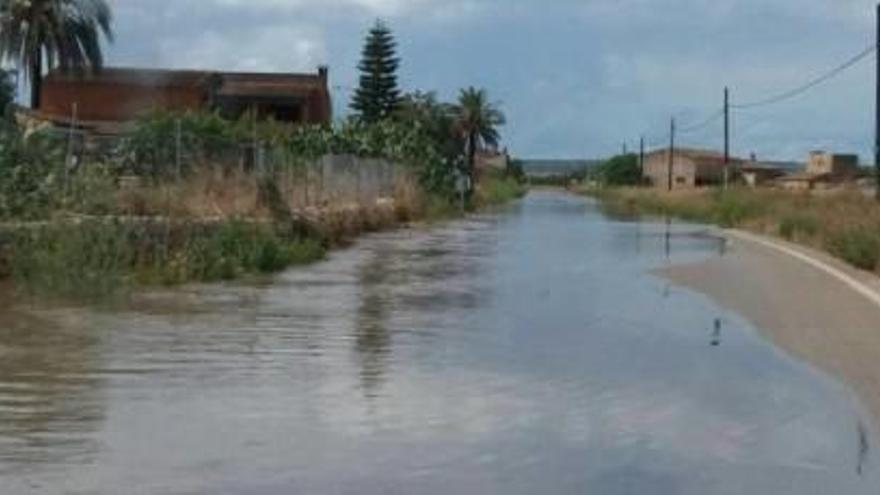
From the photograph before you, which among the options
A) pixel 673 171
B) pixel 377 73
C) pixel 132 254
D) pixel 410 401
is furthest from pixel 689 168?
pixel 410 401

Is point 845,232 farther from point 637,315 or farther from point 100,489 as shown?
point 100,489

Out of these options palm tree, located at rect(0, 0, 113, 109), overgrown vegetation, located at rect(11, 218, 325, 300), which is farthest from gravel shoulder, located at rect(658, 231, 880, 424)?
palm tree, located at rect(0, 0, 113, 109)

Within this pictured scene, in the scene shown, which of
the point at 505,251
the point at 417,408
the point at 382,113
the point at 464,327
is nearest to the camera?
the point at 417,408

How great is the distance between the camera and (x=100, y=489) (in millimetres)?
8016

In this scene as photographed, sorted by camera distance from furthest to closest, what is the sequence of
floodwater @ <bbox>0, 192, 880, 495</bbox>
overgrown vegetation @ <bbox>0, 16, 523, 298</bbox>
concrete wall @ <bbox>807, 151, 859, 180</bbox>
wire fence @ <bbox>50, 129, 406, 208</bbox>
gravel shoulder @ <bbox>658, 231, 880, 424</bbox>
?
1. concrete wall @ <bbox>807, 151, 859, 180</bbox>
2. wire fence @ <bbox>50, 129, 406, 208</bbox>
3. overgrown vegetation @ <bbox>0, 16, 523, 298</bbox>
4. gravel shoulder @ <bbox>658, 231, 880, 424</bbox>
5. floodwater @ <bbox>0, 192, 880, 495</bbox>

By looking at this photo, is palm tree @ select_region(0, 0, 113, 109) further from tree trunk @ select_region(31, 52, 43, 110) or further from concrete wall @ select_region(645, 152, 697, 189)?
concrete wall @ select_region(645, 152, 697, 189)

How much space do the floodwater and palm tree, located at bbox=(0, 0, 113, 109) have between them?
4489cm

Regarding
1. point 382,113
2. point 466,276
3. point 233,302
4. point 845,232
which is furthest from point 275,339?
point 382,113

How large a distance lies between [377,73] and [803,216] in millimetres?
65312

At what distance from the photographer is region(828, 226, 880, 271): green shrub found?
1092 inches

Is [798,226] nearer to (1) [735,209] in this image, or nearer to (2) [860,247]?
(2) [860,247]

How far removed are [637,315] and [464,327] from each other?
2.90m

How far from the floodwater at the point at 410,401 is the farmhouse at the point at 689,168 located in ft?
495

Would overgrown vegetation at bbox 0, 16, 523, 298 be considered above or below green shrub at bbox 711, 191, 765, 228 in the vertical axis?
above
